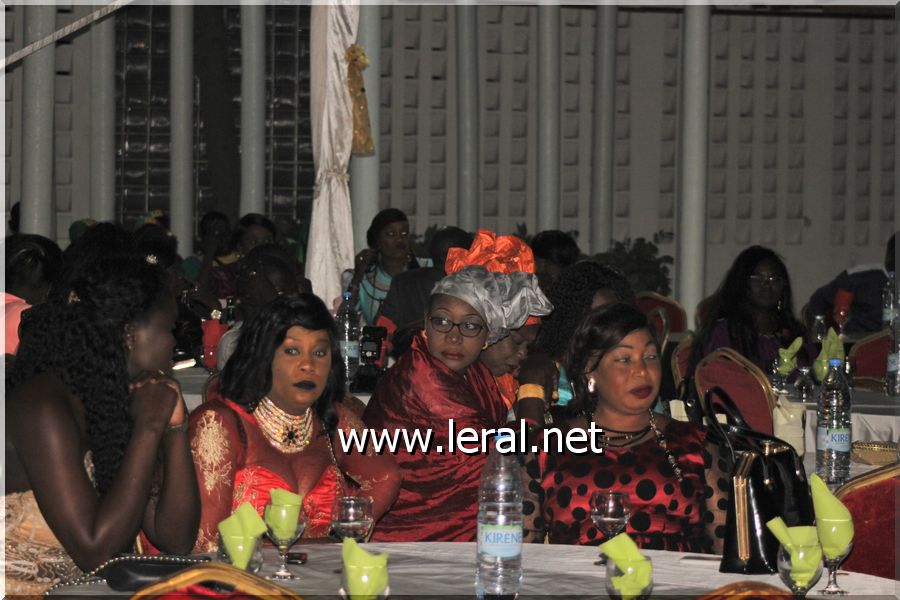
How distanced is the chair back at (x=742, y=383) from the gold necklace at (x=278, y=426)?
69.4 inches

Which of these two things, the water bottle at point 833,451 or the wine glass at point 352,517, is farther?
the water bottle at point 833,451

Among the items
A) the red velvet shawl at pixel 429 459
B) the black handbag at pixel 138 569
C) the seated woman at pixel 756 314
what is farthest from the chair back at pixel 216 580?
the seated woman at pixel 756 314

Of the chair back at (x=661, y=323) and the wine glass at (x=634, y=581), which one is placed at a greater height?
the chair back at (x=661, y=323)

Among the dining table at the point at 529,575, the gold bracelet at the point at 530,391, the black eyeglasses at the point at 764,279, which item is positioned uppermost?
the black eyeglasses at the point at 764,279

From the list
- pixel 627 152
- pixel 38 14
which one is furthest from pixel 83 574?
pixel 627 152

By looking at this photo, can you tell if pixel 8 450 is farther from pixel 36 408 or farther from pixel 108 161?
pixel 108 161

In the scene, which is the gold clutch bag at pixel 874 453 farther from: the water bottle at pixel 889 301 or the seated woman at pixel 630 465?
the water bottle at pixel 889 301

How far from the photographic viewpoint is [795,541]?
210 cm

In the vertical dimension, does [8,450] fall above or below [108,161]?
below

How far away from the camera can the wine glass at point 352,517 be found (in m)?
2.43

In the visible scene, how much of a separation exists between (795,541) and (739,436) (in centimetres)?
28

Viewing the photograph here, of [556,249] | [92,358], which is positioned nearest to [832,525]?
[92,358]

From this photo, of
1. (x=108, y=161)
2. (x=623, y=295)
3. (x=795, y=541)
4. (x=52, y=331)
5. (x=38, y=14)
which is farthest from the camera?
(x=108, y=161)

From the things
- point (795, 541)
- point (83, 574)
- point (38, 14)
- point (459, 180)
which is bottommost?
point (83, 574)
